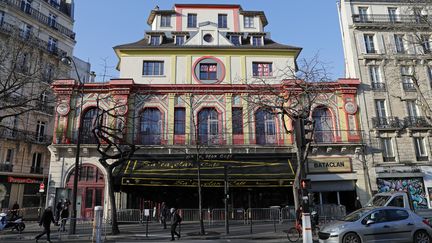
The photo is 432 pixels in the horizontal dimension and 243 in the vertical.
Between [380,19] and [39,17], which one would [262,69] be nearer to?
[380,19]

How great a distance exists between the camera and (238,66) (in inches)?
996

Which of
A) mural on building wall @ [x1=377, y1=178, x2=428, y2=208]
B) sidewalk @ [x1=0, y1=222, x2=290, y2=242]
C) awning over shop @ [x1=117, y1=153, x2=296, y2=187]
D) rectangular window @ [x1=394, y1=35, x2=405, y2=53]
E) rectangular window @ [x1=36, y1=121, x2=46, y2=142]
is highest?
rectangular window @ [x1=394, y1=35, x2=405, y2=53]

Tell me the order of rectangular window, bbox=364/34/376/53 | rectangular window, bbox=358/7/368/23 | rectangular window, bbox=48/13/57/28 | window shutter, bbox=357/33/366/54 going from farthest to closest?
rectangular window, bbox=48/13/57/28
rectangular window, bbox=358/7/368/23
rectangular window, bbox=364/34/376/53
window shutter, bbox=357/33/366/54

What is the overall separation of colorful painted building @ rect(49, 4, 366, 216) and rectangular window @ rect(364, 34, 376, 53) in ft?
13.4

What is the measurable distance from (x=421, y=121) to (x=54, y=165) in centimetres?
2594

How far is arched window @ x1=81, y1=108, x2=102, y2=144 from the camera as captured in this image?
2261 cm

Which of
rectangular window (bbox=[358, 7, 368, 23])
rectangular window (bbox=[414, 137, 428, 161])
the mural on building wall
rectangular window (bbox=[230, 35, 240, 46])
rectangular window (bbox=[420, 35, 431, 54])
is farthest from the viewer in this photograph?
rectangular window (bbox=[230, 35, 240, 46])

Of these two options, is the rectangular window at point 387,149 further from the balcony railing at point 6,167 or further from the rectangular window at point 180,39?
the balcony railing at point 6,167

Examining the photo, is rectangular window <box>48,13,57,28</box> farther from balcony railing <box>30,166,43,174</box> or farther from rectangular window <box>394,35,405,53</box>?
rectangular window <box>394,35,405,53</box>

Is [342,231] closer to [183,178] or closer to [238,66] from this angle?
[183,178]

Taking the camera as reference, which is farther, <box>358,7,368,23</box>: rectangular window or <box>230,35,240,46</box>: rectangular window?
<box>230,35,240,46</box>: rectangular window

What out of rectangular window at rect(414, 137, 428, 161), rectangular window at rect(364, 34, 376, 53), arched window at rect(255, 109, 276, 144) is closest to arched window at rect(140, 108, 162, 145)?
arched window at rect(255, 109, 276, 144)

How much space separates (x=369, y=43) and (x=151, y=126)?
60.4ft

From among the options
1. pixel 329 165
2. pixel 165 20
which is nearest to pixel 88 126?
pixel 165 20
